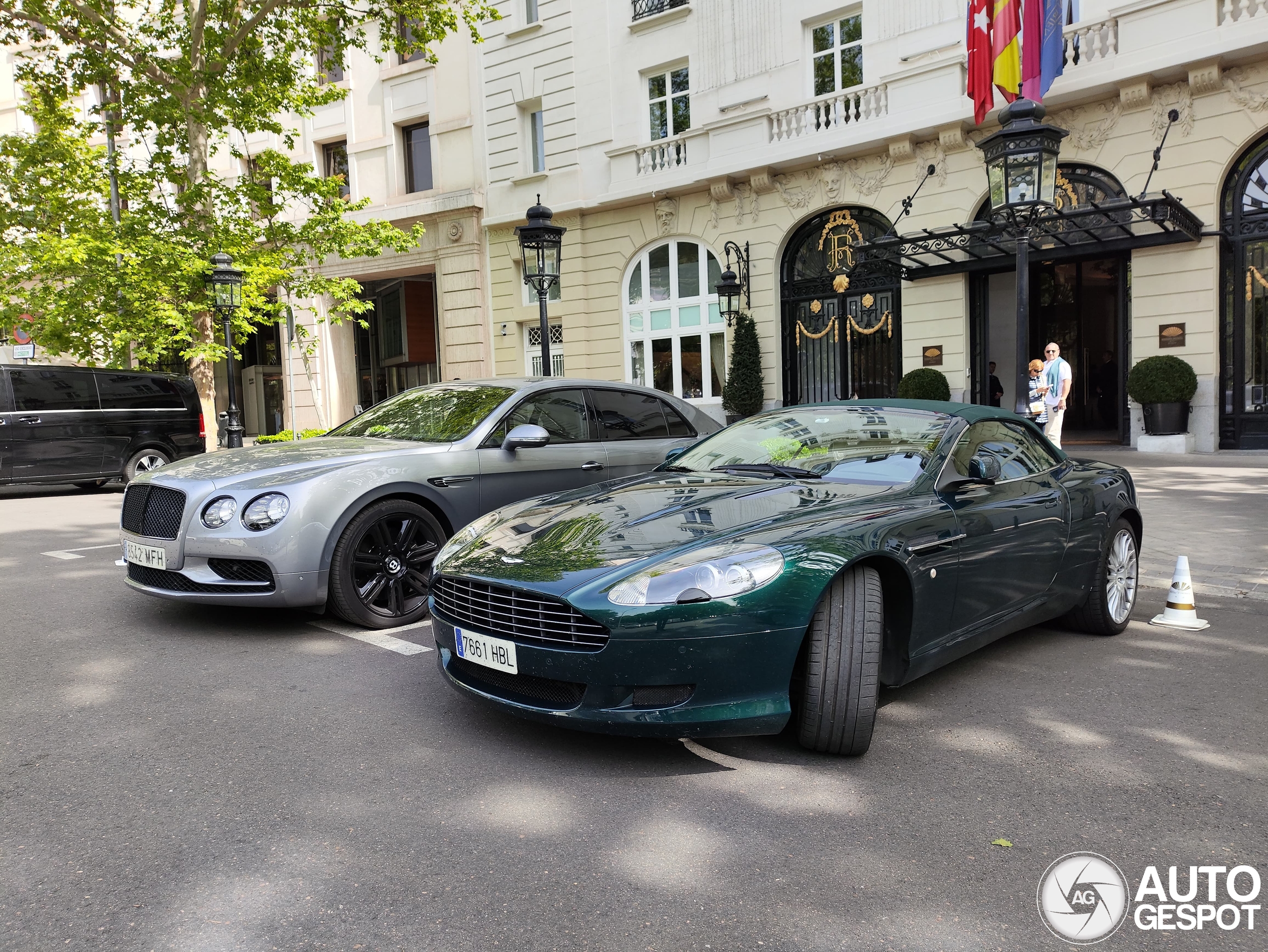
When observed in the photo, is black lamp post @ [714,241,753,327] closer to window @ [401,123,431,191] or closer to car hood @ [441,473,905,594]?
window @ [401,123,431,191]

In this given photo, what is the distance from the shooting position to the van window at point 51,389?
45.4 ft

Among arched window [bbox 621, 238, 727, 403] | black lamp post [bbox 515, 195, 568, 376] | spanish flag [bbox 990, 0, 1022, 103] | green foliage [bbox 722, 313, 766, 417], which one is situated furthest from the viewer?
arched window [bbox 621, 238, 727, 403]

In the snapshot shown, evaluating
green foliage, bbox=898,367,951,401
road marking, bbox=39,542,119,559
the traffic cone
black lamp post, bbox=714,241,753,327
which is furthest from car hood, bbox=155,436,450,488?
black lamp post, bbox=714,241,753,327

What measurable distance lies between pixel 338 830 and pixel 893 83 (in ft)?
57.9

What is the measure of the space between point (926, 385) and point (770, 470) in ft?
43.9

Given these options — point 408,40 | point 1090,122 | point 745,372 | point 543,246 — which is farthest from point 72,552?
point 408,40

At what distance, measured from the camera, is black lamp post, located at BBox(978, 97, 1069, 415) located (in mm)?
8406

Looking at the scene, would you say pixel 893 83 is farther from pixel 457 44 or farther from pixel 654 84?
pixel 457 44

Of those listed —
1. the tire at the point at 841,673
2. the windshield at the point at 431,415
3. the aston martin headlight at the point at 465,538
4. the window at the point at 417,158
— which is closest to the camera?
the tire at the point at 841,673

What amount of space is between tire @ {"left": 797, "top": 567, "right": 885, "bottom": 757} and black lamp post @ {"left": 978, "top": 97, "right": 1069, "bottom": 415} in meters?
5.56

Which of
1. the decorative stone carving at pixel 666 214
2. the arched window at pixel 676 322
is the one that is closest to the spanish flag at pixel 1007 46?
the arched window at pixel 676 322

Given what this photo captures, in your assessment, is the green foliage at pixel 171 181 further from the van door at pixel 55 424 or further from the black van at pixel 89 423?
the van door at pixel 55 424

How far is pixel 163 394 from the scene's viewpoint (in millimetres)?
15492

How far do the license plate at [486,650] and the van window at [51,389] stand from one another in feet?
42.9
